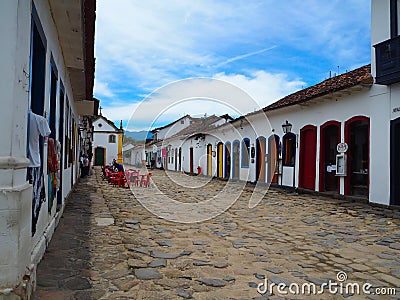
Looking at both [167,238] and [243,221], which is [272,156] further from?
[167,238]

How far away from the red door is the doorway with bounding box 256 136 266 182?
11.1 feet

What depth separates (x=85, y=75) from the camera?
8383 millimetres

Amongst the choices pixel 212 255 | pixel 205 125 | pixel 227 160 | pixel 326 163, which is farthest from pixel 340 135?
pixel 205 125

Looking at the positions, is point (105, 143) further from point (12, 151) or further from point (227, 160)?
point (12, 151)

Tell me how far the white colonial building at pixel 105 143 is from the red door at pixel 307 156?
32.5 m

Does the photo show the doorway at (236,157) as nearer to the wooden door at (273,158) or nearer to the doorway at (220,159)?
the doorway at (220,159)

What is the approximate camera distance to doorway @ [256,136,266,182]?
1750 cm

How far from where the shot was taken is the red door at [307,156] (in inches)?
527

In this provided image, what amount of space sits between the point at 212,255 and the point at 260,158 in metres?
13.2

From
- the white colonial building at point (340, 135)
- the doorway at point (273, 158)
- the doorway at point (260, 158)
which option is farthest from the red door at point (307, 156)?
the doorway at point (260, 158)

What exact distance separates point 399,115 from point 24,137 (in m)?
8.94

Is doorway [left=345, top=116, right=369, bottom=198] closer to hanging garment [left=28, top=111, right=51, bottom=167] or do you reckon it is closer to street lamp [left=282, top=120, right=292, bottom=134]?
street lamp [left=282, top=120, right=292, bottom=134]

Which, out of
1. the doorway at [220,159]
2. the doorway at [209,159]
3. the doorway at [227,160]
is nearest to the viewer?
the doorway at [227,160]

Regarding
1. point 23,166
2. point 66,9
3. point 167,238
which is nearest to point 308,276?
point 167,238
